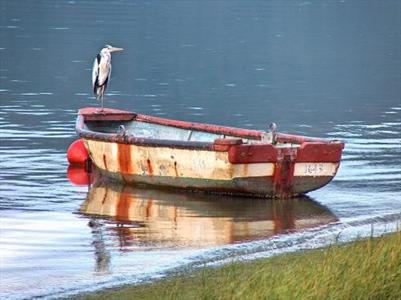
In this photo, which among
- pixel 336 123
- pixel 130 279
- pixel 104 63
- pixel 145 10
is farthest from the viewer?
pixel 145 10

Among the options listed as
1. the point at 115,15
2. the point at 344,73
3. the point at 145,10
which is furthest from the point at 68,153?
the point at 145,10

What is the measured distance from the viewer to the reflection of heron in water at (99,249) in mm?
16172

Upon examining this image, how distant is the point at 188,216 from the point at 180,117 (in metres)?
14.8

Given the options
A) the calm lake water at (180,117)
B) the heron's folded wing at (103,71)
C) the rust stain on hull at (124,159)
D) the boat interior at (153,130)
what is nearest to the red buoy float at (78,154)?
the calm lake water at (180,117)

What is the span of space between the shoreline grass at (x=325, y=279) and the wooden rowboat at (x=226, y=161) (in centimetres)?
715

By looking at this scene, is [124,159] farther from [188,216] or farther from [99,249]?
[99,249]

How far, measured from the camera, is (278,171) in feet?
68.8

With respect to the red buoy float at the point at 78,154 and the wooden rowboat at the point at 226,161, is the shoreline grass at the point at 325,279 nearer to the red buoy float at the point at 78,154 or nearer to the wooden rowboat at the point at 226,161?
the wooden rowboat at the point at 226,161

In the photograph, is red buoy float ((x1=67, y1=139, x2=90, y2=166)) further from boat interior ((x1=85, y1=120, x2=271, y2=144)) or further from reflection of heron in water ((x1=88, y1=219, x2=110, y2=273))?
reflection of heron in water ((x1=88, y1=219, x2=110, y2=273))

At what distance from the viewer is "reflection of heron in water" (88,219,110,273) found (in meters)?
16.2

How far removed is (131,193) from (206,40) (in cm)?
4212

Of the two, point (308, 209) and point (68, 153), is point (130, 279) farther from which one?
point (68, 153)

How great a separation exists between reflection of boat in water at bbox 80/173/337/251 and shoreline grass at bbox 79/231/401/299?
4.66 meters

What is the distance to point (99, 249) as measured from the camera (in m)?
17.4
